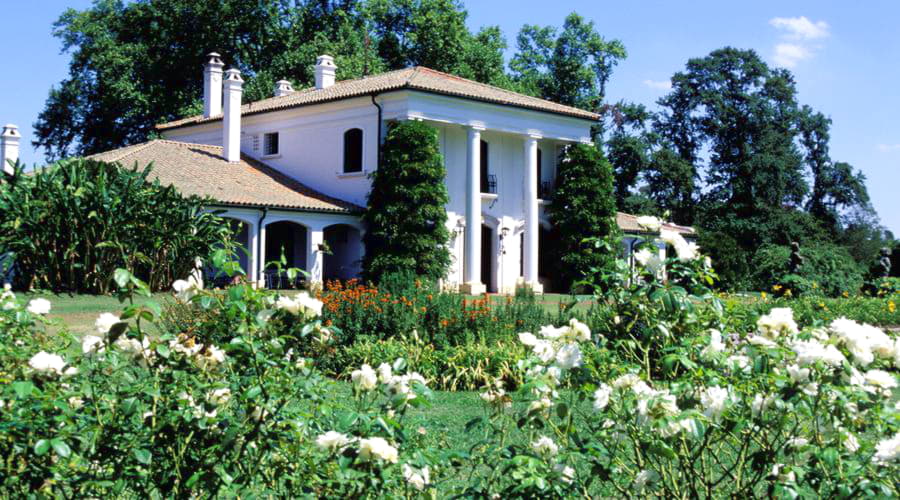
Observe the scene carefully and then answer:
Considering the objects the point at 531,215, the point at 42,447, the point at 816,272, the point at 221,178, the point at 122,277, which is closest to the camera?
the point at 42,447

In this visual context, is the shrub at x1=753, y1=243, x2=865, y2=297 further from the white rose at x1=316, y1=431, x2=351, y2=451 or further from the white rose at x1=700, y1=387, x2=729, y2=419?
the white rose at x1=316, y1=431, x2=351, y2=451

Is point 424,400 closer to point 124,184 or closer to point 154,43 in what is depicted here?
point 124,184

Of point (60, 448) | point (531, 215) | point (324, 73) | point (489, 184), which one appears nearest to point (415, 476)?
point (60, 448)

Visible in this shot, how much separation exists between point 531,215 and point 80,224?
49.2 ft

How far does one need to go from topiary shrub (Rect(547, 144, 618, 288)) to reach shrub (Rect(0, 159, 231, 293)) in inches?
542

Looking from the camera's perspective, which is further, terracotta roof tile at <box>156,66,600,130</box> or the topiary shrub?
the topiary shrub

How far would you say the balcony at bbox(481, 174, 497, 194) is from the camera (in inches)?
1171

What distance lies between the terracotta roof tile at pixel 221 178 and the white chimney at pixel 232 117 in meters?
0.35

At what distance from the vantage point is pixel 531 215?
29.4 meters

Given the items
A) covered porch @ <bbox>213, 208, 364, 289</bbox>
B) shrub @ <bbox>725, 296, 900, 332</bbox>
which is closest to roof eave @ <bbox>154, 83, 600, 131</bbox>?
covered porch @ <bbox>213, 208, 364, 289</bbox>

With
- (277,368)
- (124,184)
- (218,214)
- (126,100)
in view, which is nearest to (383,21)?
(126,100)

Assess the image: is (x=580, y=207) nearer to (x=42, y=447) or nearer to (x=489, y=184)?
(x=489, y=184)

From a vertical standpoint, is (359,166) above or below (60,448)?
above

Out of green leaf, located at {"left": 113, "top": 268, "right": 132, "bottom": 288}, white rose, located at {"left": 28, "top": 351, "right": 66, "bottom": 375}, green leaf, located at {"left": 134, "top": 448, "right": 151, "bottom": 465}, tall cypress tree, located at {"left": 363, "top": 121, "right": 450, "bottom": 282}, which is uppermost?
tall cypress tree, located at {"left": 363, "top": 121, "right": 450, "bottom": 282}
